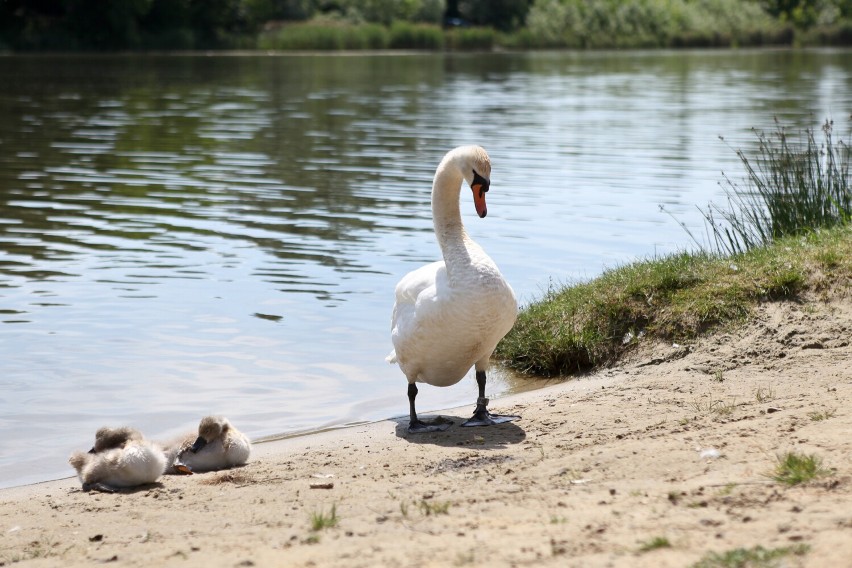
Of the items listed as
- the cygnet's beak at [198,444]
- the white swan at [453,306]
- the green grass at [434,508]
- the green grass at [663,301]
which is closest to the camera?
the green grass at [434,508]

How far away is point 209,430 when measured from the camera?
6.95 meters

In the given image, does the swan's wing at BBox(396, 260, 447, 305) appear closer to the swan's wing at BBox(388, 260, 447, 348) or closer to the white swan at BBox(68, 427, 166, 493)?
the swan's wing at BBox(388, 260, 447, 348)

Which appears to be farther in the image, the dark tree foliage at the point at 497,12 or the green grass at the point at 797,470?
the dark tree foliage at the point at 497,12

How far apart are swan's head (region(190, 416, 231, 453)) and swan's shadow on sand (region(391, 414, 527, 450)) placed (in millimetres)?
1199

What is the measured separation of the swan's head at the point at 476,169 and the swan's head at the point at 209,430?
221 cm

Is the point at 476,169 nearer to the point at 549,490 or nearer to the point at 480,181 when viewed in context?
the point at 480,181

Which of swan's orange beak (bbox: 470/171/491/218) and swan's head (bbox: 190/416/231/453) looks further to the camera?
swan's orange beak (bbox: 470/171/491/218)

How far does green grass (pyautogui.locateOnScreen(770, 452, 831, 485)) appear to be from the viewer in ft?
16.1

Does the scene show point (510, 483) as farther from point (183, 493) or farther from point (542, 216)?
point (542, 216)

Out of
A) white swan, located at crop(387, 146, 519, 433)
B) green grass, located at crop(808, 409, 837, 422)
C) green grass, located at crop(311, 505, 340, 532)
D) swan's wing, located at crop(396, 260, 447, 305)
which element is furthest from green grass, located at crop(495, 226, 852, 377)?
green grass, located at crop(311, 505, 340, 532)

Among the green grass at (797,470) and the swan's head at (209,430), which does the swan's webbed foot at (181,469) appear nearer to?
the swan's head at (209,430)

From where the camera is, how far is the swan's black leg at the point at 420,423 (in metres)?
7.53

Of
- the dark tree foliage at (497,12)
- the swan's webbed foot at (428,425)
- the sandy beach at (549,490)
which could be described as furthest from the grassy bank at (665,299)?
the dark tree foliage at (497,12)

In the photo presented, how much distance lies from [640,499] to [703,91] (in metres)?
36.6
